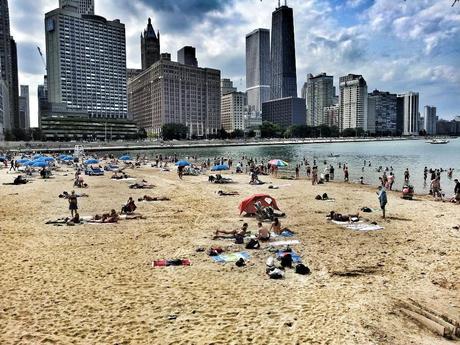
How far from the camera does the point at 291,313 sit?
892 centimetres

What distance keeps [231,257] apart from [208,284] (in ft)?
8.08

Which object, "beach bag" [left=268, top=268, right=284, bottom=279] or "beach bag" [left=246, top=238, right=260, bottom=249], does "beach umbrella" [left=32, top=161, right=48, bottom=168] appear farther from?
"beach bag" [left=268, top=268, right=284, bottom=279]

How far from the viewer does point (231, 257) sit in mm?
13078

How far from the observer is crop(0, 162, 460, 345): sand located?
8055 mm

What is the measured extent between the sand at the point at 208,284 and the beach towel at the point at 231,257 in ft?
1.13

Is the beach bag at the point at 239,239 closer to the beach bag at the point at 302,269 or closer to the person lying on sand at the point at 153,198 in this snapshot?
the beach bag at the point at 302,269

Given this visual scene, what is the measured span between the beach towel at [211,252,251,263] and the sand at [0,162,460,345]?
1.13 ft

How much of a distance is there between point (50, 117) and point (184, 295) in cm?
19108

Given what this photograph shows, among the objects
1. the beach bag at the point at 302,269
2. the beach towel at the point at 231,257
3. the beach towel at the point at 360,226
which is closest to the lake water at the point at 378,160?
the beach towel at the point at 360,226

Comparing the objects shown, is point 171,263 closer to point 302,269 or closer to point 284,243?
point 302,269

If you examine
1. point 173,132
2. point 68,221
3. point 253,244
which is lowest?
point 253,244

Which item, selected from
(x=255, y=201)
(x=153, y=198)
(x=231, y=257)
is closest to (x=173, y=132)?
(x=153, y=198)

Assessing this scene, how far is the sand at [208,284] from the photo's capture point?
317 inches

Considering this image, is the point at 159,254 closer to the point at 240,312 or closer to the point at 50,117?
the point at 240,312
